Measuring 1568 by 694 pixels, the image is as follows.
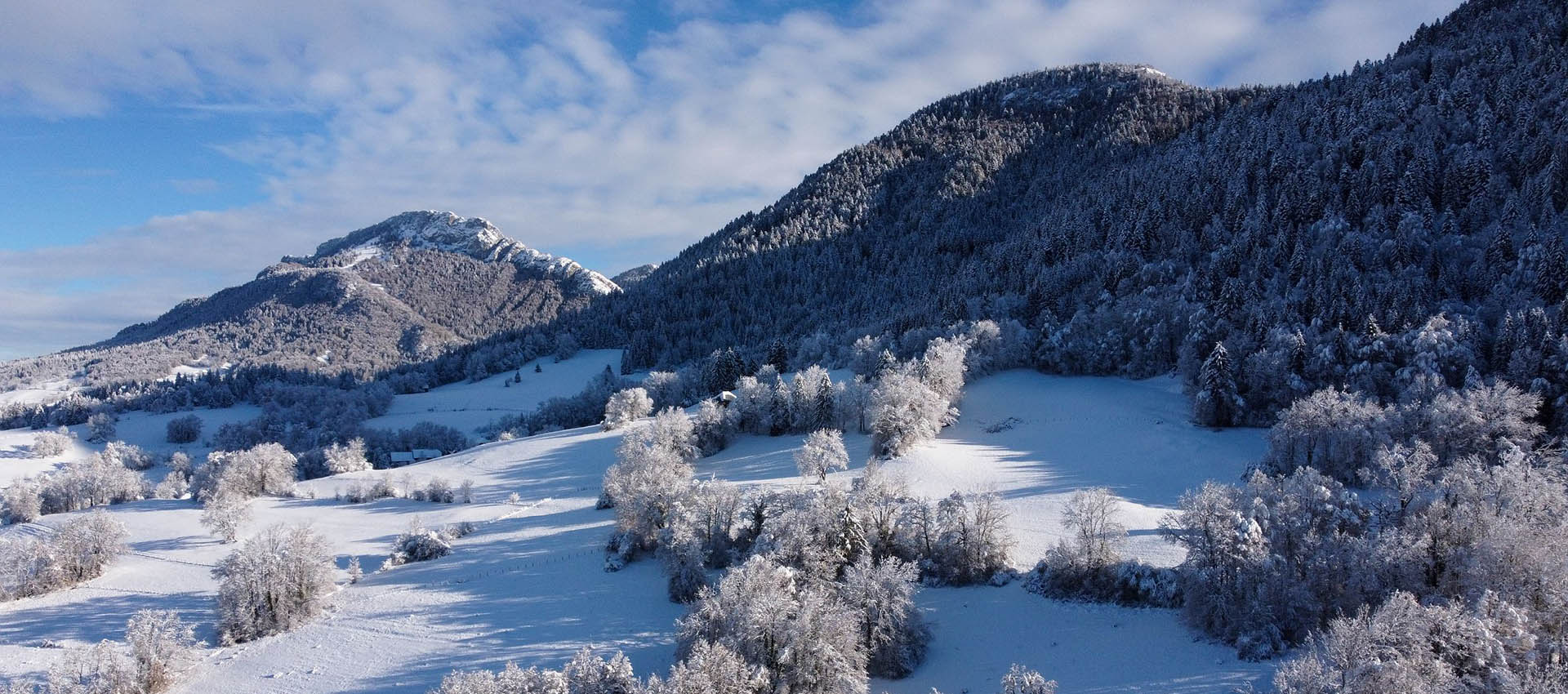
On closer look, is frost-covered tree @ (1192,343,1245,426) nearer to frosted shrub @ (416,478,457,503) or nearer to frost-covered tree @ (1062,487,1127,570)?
frost-covered tree @ (1062,487,1127,570)

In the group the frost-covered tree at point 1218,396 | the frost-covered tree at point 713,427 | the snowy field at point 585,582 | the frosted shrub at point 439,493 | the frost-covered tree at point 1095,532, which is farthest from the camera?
the frost-covered tree at point 713,427

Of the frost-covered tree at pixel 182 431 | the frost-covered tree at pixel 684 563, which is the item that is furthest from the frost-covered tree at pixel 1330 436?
the frost-covered tree at pixel 182 431

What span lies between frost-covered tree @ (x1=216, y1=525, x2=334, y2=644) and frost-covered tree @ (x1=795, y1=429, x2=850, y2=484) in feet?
105

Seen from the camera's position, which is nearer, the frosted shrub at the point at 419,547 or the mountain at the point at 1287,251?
the frosted shrub at the point at 419,547

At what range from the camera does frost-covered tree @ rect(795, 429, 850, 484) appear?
54844mm

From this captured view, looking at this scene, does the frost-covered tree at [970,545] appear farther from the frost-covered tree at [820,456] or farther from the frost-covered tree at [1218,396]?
the frost-covered tree at [1218,396]

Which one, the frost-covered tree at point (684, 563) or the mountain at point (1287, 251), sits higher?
the mountain at point (1287, 251)

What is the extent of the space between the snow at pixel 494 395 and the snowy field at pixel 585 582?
174 ft

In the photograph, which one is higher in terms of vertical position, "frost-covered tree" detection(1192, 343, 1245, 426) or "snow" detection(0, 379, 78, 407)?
"snow" detection(0, 379, 78, 407)

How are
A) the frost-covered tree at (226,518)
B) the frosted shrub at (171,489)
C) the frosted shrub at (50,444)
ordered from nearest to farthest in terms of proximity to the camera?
the frost-covered tree at (226,518)
the frosted shrub at (171,489)
the frosted shrub at (50,444)

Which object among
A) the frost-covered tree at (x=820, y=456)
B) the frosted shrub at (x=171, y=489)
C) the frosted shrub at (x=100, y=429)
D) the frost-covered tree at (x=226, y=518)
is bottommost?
the frost-covered tree at (x=820, y=456)

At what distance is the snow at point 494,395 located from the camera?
12450 cm

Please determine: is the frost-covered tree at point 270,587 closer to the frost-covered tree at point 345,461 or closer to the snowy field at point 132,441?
the frost-covered tree at point 345,461

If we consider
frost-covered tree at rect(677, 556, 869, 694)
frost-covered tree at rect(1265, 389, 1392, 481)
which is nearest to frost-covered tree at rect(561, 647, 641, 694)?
frost-covered tree at rect(677, 556, 869, 694)
